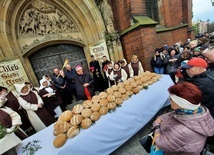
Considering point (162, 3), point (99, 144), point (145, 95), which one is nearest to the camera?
point (99, 144)

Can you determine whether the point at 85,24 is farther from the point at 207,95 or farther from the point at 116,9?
the point at 207,95

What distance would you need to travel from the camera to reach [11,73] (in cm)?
384

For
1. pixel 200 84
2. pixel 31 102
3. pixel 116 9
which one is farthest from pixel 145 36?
pixel 31 102

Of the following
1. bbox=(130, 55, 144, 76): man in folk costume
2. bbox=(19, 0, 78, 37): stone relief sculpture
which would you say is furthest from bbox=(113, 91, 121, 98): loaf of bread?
bbox=(19, 0, 78, 37): stone relief sculpture

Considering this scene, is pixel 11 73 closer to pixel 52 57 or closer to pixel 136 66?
pixel 52 57

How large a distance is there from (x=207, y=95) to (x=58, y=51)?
550 centimetres

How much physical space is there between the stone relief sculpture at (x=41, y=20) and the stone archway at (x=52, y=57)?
726 millimetres

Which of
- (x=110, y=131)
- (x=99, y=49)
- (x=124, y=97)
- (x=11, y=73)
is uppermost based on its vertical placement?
(x=99, y=49)

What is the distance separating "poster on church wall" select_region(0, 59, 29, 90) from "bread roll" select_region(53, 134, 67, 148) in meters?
3.56

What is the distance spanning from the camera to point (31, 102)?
2.71m

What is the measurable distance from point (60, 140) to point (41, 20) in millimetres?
5050

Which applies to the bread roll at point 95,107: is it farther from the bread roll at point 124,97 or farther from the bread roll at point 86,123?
the bread roll at point 124,97

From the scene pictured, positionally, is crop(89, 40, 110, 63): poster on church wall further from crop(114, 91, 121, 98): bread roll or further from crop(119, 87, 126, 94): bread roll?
crop(114, 91, 121, 98): bread roll

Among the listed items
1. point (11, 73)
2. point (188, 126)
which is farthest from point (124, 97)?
point (11, 73)
